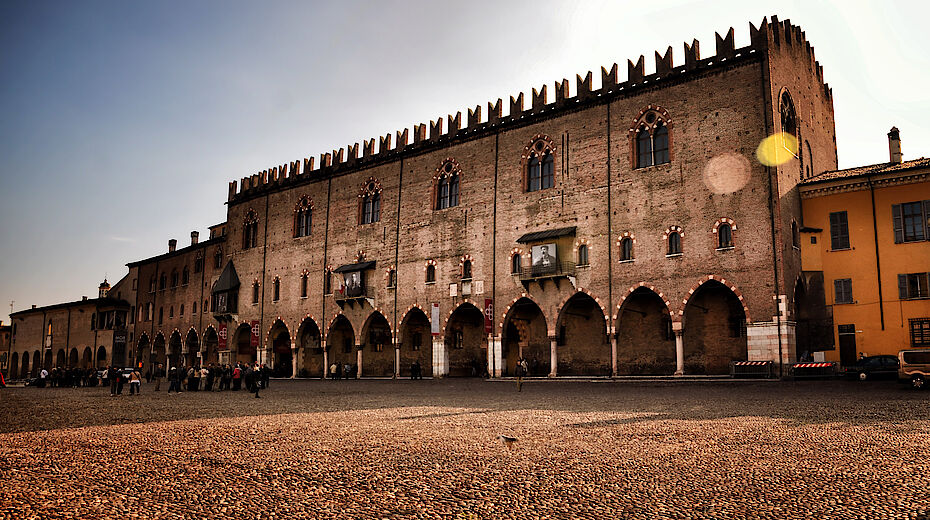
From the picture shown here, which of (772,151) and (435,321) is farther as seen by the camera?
(435,321)

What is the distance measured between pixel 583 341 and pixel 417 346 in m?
11.0

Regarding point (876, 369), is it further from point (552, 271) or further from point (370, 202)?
point (370, 202)

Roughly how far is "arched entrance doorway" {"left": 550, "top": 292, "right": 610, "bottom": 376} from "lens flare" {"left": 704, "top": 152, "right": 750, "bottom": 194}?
773 cm

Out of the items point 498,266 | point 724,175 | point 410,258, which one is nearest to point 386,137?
point 410,258

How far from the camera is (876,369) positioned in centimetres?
2233

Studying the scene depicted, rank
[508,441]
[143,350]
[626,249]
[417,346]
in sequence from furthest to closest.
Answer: [143,350] → [417,346] → [626,249] → [508,441]

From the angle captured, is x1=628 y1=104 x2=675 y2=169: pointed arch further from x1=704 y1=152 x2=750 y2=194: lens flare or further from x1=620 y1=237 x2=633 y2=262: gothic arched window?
x1=620 y1=237 x2=633 y2=262: gothic arched window

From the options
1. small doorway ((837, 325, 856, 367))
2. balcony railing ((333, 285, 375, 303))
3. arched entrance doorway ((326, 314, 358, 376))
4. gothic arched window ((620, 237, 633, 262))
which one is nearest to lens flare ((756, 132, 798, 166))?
gothic arched window ((620, 237, 633, 262))

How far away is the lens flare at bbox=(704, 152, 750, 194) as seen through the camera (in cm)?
2709

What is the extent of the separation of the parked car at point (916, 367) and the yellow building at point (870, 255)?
7.56 m

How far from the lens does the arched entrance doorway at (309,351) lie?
43000 millimetres

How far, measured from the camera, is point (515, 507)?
5719mm

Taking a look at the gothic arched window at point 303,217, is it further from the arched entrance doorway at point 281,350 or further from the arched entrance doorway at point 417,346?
the arched entrance doorway at point 417,346

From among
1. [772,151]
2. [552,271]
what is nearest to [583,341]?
[552,271]
